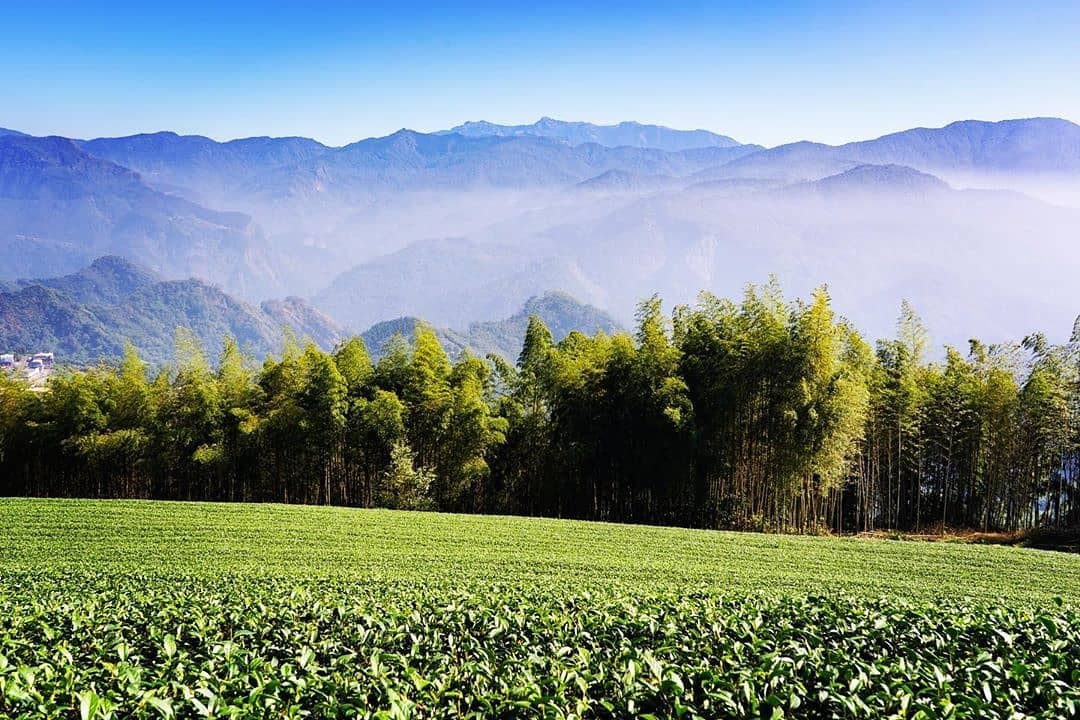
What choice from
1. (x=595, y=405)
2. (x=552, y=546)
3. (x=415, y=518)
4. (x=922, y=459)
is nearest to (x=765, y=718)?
(x=552, y=546)

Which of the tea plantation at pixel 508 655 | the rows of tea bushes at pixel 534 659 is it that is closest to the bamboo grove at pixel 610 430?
the tea plantation at pixel 508 655

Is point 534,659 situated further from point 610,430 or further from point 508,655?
point 610,430

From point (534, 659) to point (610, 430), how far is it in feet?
68.1

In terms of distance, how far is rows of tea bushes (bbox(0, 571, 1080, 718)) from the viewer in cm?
328

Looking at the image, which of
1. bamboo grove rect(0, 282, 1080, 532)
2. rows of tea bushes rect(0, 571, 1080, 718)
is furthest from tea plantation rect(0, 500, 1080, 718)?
bamboo grove rect(0, 282, 1080, 532)

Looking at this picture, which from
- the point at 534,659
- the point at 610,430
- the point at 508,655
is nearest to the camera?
the point at 534,659

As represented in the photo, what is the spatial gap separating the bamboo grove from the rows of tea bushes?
16.2 m

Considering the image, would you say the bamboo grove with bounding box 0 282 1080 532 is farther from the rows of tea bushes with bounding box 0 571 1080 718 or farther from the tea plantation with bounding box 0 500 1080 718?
the rows of tea bushes with bounding box 0 571 1080 718

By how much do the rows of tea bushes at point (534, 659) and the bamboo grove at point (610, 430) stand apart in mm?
16183

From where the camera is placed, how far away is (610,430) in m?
24.6

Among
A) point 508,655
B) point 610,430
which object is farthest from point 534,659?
point 610,430

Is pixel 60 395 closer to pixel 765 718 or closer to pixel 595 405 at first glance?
pixel 595 405

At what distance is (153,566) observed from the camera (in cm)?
1393

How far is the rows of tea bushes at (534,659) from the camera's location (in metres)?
3.28
